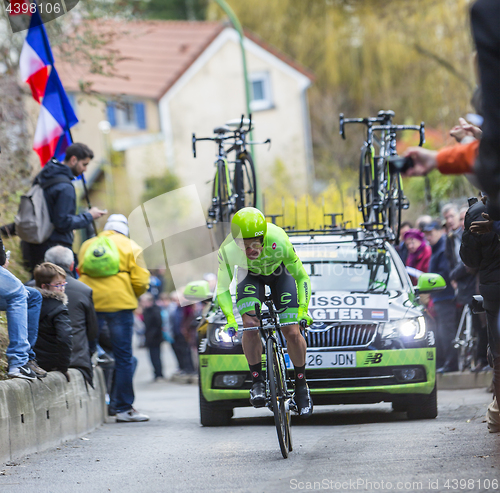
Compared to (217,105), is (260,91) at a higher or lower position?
higher

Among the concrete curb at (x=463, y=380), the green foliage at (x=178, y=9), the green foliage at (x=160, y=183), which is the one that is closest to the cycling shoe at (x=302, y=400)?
the concrete curb at (x=463, y=380)

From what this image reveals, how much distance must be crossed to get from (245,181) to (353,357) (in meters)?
4.05

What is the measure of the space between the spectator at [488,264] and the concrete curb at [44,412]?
3660 millimetres

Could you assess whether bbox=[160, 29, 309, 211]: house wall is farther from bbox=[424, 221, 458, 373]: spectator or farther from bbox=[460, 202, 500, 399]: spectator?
bbox=[460, 202, 500, 399]: spectator

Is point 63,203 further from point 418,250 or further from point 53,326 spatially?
point 418,250

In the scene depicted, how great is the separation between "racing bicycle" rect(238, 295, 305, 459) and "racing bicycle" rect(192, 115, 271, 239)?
427 cm

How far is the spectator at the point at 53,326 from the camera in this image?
29.3 ft

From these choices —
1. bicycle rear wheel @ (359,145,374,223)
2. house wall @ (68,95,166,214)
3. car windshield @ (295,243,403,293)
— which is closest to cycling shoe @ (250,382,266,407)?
car windshield @ (295,243,403,293)

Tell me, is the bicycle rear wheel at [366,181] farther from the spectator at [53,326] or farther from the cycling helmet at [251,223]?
the cycling helmet at [251,223]

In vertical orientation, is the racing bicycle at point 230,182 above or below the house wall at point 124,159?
below

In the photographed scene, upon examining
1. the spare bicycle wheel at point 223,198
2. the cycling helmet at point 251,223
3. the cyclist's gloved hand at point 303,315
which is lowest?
the cyclist's gloved hand at point 303,315

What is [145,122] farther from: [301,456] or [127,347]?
[301,456]

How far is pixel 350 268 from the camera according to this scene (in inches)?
406

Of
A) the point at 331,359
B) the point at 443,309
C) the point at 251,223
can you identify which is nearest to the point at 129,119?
the point at 443,309
